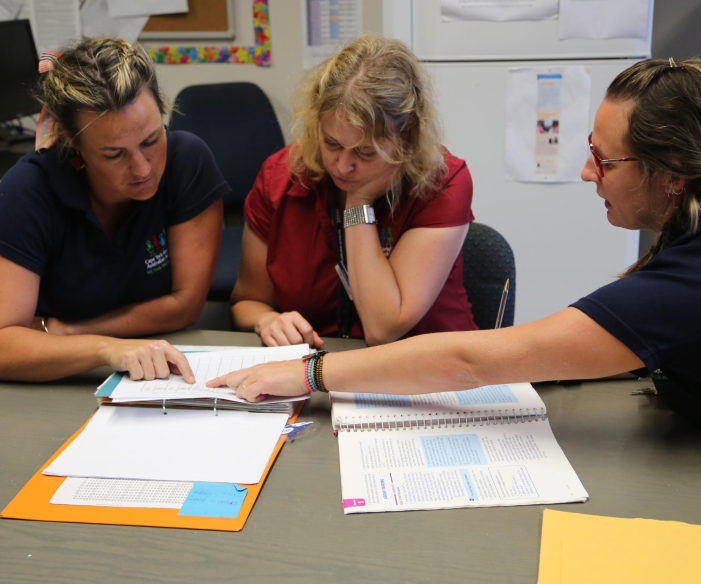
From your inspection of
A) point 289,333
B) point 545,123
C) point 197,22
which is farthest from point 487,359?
point 197,22

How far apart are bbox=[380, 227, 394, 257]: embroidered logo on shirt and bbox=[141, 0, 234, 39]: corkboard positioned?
6.53 ft

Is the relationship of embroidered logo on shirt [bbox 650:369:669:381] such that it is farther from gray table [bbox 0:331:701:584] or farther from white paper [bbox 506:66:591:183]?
white paper [bbox 506:66:591:183]

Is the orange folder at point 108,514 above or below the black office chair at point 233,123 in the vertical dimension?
below

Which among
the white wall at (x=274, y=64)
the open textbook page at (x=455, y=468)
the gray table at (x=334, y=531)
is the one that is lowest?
the gray table at (x=334, y=531)

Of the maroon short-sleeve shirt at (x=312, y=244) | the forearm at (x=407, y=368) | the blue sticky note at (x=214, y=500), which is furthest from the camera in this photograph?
the maroon short-sleeve shirt at (x=312, y=244)

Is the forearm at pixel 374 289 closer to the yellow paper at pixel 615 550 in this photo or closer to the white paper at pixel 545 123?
the yellow paper at pixel 615 550

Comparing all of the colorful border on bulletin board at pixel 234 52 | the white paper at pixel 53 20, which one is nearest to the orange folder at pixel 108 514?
the colorful border on bulletin board at pixel 234 52

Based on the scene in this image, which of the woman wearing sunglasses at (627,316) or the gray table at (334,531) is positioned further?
the woman wearing sunglasses at (627,316)

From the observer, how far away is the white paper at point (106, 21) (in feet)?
10.1

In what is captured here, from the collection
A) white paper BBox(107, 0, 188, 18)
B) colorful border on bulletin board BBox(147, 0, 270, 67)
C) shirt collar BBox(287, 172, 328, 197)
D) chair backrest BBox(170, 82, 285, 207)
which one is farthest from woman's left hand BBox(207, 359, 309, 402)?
white paper BBox(107, 0, 188, 18)

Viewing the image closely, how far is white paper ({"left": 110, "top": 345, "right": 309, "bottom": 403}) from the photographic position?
1.06 metres

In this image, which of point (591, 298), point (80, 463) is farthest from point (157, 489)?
point (591, 298)

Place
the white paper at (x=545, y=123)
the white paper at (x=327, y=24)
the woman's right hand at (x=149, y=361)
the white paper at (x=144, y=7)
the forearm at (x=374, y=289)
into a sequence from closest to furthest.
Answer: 1. the woman's right hand at (x=149, y=361)
2. the forearm at (x=374, y=289)
3. the white paper at (x=545, y=123)
4. the white paper at (x=327, y=24)
5. the white paper at (x=144, y=7)

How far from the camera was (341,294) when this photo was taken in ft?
4.99
